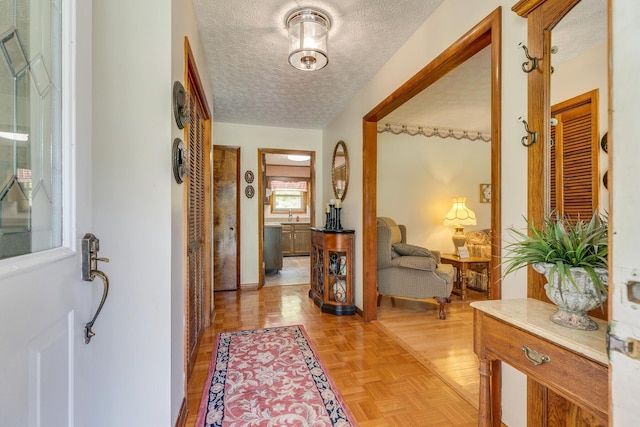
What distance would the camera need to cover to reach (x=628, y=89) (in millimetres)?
584

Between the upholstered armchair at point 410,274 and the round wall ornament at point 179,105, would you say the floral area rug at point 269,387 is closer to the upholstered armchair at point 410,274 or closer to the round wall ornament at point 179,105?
the upholstered armchair at point 410,274

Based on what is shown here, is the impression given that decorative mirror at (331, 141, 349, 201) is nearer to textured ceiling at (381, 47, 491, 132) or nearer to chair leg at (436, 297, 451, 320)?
textured ceiling at (381, 47, 491, 132)

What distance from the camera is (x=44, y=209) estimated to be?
0.71 m

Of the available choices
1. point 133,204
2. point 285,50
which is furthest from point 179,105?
point 285,50

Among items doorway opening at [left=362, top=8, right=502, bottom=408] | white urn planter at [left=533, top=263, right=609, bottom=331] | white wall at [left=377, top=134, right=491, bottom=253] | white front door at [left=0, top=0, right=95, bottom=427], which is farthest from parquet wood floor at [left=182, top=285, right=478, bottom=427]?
white wall at [left=377, top=134, right=491, bottom=253]

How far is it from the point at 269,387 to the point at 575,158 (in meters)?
1.92

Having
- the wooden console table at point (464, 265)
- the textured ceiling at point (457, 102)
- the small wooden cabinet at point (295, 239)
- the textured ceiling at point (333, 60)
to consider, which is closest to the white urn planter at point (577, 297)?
the textured ceiling at point (333, 60)

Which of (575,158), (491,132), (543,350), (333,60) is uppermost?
(333,60)

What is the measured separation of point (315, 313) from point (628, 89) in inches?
117

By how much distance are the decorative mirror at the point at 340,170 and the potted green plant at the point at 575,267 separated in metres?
2.54

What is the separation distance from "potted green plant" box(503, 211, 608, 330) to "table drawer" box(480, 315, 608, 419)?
4.4 inches

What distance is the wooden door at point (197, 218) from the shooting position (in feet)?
6.00

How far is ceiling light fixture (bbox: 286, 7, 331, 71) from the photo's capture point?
6.06ft

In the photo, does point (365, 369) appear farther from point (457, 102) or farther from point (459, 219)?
point (457, 102)
